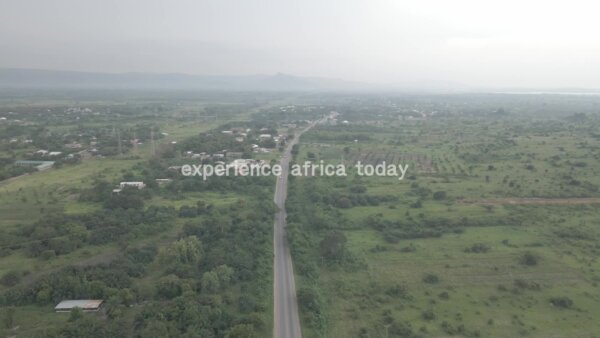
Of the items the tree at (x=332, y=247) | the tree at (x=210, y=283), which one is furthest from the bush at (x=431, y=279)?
the tree at (x=210, y=283)

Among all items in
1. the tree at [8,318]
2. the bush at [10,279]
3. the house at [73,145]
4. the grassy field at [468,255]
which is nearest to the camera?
the tree at [8,318]

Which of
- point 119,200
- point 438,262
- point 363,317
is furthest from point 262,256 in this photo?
point 119,200

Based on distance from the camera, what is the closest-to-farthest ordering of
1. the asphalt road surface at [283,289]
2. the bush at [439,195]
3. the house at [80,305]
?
1. the asphalt road surface at [283,289]
2. the house at [80,305]
3. the bush at [439,195]

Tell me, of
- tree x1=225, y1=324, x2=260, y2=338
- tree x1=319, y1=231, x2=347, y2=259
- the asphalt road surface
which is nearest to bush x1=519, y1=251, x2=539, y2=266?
tree x1=319, y1=231, x2=347, y2=259

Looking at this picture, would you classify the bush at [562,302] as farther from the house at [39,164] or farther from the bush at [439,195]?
the house at [39,164]

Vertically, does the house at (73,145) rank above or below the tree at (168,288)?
above

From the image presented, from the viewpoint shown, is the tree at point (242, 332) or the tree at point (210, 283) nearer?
the tree at point (242, 332)

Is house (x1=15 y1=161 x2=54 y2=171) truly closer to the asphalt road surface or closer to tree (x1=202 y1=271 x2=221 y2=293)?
the asphalt road surface

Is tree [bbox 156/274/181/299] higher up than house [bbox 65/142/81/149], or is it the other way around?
house [bbox 65/142/81/149]
